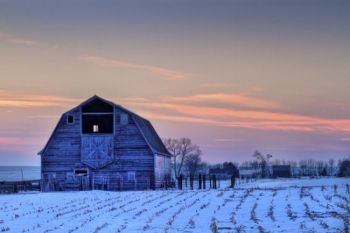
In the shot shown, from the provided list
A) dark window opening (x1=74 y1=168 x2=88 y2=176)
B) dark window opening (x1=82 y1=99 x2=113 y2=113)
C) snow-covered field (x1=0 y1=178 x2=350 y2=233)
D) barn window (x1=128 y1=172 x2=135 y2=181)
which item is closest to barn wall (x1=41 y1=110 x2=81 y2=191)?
dark window opening (x1=74 y1=168 x2=88 y2=176)

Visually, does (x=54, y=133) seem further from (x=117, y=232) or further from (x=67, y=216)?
(x=117, y=232)

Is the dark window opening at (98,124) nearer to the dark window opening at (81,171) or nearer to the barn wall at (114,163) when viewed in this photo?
the barn wall at (114,163)

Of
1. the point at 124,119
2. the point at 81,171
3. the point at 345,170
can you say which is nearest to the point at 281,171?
the point at 345,170

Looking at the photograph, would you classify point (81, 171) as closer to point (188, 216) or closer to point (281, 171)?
point (188, 216)

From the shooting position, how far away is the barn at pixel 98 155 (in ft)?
169

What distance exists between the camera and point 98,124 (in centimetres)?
5547

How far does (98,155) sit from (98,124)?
4320 millimetres

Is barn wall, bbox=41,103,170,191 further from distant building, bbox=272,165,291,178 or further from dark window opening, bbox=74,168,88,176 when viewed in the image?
distant building, bbox=272,165,291,178

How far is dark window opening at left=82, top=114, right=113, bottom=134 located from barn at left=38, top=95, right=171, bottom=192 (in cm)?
127

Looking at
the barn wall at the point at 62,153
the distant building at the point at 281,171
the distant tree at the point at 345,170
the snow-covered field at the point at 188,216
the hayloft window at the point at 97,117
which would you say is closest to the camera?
the snow-covered field at the point at 188,216

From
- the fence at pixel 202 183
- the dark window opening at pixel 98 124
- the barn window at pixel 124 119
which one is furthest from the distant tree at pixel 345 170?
the barn window at pixel 124 119

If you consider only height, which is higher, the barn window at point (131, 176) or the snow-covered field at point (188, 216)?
the barn window at point (131, 176)

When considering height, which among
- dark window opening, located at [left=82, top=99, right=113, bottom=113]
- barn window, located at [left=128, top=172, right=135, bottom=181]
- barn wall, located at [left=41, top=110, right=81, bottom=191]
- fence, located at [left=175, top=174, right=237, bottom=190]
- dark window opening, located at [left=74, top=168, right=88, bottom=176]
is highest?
dark window opening, located at [left=82, top=99, right=113, bottom=113]

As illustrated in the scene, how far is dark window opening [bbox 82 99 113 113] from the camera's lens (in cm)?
5184
